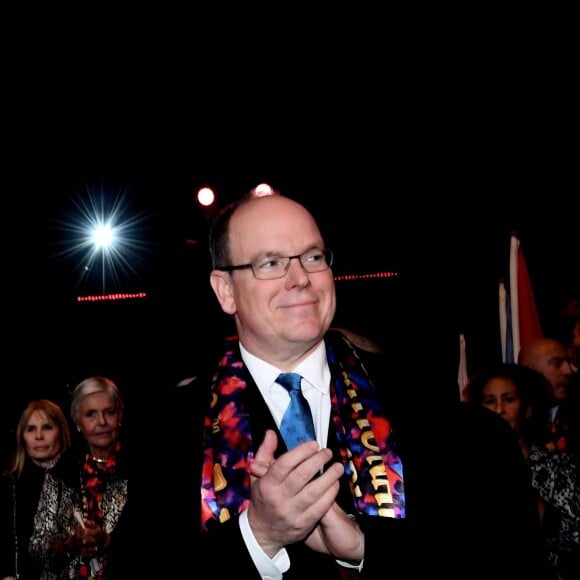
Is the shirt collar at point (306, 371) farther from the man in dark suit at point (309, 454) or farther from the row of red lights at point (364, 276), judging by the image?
the row of red lights at point (364, 276)

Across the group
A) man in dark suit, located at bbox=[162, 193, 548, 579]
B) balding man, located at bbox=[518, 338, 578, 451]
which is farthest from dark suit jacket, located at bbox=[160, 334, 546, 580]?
balding man, located at bbox=[518, 338, 578, 451]

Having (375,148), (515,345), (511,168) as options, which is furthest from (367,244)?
(515,345)

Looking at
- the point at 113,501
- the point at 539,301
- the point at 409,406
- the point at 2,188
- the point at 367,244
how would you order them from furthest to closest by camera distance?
the point at 367,244 → the point at 2,188 → the point at 539,301 → the point at 113,501 → the point at 409,406

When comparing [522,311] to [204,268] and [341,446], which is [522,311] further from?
[204,268]

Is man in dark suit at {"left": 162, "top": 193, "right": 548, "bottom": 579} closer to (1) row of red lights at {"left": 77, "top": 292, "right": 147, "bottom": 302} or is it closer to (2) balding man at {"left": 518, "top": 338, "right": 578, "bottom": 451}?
(2) balding man at {"left": 518, "top": 338, "right": 578, "bottom": 451}

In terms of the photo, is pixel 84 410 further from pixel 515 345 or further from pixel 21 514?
pixel 515 345

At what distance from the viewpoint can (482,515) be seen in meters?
1.77

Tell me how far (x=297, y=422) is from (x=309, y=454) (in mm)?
398

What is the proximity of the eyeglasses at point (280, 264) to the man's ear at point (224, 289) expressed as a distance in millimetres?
122

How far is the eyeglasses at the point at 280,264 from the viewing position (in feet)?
6.48

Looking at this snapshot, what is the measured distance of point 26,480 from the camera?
450 cm

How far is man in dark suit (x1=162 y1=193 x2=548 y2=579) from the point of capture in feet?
5.23

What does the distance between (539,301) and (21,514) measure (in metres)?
6.19

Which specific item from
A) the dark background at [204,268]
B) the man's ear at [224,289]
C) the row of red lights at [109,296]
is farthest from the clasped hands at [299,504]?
the row of red lights at [109,296]
